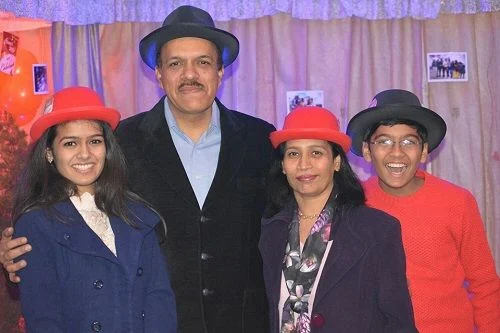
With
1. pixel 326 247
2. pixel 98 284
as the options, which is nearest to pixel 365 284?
pixel 326 247

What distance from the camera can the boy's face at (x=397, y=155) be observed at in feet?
9.30

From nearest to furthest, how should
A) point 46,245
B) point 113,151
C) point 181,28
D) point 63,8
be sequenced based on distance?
point 46,245 < point 113,151 < point 181,28 < point 63,8

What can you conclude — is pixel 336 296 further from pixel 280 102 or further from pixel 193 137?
pixel 280 102

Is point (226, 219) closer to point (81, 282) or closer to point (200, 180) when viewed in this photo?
point (200, 180)

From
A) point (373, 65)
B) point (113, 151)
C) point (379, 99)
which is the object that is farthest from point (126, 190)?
point (373, 65)

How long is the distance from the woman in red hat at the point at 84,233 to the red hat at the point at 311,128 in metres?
0.60

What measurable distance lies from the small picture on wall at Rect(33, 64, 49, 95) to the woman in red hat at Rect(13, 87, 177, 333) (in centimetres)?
195

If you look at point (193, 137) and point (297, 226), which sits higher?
point (193, 137)

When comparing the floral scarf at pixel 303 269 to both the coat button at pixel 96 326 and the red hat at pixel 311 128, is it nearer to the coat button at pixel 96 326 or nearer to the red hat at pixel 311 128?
the red hat at pixel 311 128

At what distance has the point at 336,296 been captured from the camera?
2.38 metres

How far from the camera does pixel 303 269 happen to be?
2449 mm

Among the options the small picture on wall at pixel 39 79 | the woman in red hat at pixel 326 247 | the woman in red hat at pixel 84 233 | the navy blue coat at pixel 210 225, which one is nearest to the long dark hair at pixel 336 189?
the woman in red hat at pixel 326 247

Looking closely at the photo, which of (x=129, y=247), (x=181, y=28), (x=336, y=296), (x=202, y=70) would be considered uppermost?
(x=181, y=28)

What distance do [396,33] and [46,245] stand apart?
2794mm
